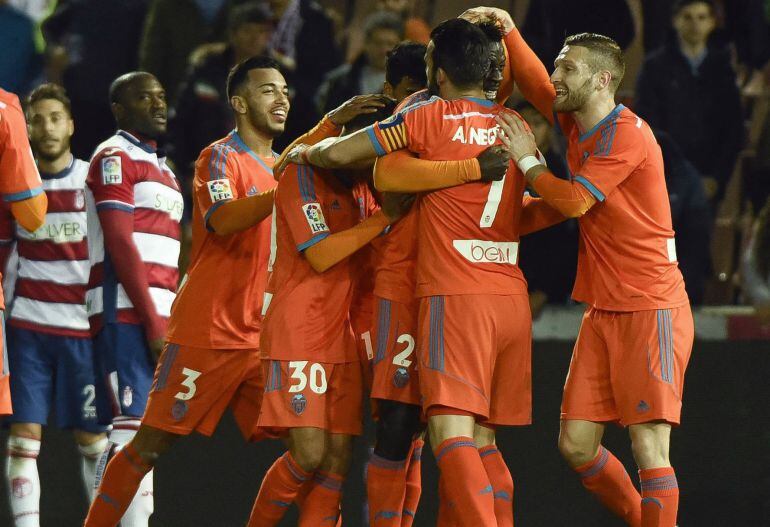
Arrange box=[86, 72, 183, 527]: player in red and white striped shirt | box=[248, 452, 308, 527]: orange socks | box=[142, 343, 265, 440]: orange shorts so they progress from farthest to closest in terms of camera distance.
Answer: box=[86, 72, 183, 527]: player in red and white striped shirt < box=[142, 343, 265, 440]: orange shorts < box=[248, 452, 308, 527]: orange socks

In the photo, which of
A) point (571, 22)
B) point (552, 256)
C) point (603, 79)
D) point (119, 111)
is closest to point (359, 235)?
point (603, 79)

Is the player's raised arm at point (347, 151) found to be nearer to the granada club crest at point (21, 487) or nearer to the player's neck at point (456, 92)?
the player's neck at point (456, 92)

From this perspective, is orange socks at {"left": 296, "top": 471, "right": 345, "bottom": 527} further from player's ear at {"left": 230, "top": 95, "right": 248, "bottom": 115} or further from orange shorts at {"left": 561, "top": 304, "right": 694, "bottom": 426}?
player's ear at {"left": 230, "top": 95, "right": 248, "bottom": 115}

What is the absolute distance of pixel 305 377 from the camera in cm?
461

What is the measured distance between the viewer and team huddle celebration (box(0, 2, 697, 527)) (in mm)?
4445

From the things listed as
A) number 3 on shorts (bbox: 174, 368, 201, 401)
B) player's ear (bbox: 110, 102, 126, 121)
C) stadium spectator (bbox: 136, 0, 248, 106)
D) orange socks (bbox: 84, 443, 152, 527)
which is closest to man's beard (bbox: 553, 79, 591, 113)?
number 3 on shorts (bbox: 174, 368, 201, 401)

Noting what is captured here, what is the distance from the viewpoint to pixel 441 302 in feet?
14.5

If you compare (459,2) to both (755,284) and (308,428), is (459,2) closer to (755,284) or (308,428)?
(755,284)

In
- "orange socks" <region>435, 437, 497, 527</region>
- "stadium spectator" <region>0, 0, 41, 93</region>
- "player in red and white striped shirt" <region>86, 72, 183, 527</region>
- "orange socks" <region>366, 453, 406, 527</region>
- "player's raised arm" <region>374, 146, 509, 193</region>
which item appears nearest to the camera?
"orange socks" <region>435, 437, 497, 527</region>

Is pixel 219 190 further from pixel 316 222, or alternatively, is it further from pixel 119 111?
pixel 119 111

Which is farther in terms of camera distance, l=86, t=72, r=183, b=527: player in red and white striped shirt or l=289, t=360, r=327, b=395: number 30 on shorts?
l=86, t=72, r=183, b=527: player in red and white striped shirt

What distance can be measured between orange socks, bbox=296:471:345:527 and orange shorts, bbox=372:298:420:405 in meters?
0.37

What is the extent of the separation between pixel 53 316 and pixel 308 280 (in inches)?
67.9

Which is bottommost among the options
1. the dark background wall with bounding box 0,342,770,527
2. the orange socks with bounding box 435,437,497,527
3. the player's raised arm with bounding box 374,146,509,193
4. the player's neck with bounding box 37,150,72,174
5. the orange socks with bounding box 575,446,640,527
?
the dark background wall with bounding box 0,342,770,527
